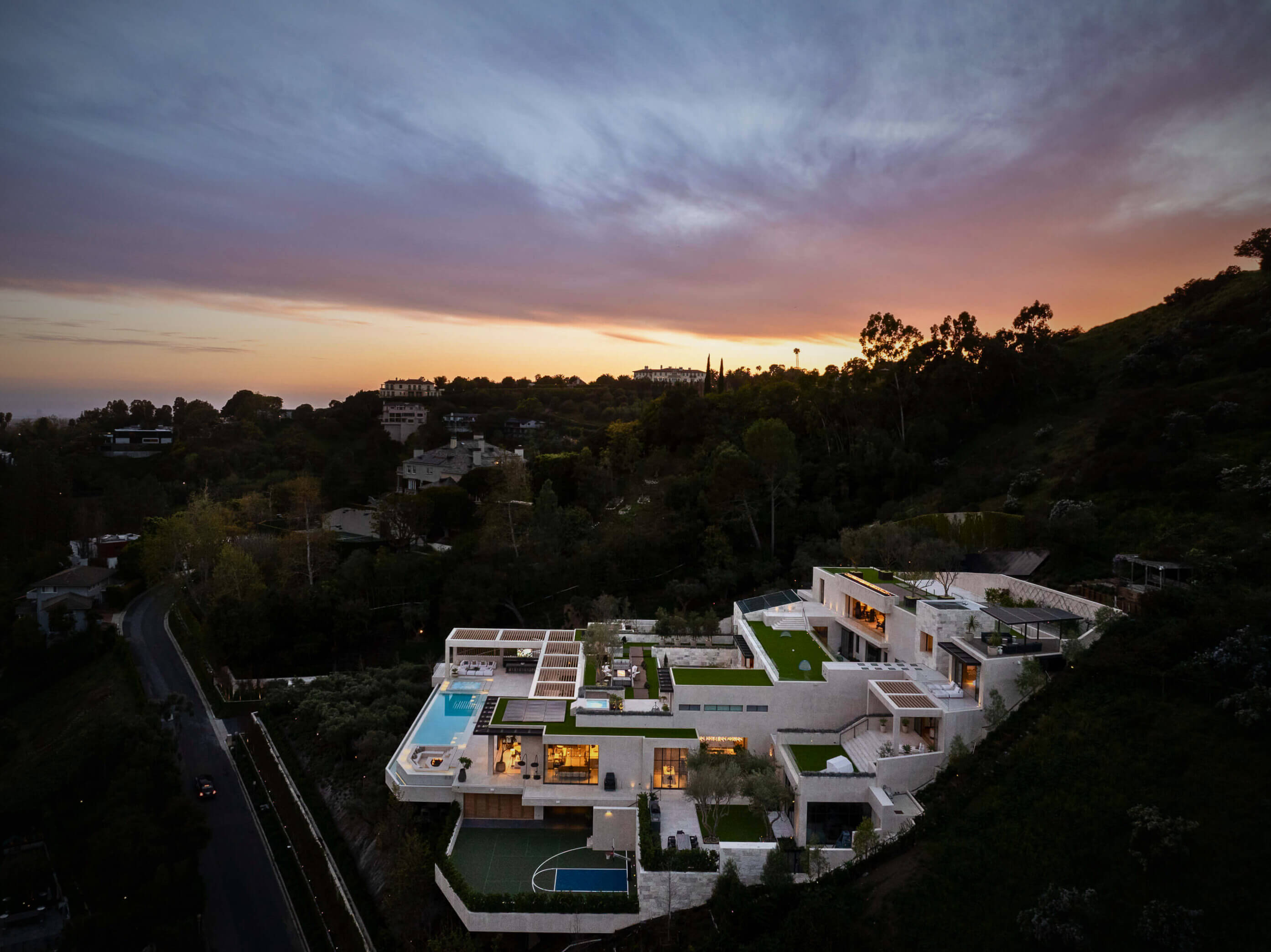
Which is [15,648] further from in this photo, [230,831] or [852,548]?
[852,548]

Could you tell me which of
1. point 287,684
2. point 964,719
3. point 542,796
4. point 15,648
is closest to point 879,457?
point 964,719

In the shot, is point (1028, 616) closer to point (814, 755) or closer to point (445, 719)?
point (814, 755)

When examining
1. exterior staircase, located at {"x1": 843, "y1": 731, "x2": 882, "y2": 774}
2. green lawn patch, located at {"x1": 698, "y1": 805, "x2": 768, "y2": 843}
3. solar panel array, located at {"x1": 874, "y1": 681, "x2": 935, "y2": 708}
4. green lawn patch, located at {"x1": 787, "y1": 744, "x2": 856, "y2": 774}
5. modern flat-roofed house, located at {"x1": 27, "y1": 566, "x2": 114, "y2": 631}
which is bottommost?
modern flat-roofed house, located at {"x1": 27, "y1": 566, "x2": 114, "y2": 631}

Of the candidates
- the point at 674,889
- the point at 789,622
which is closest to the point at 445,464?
the point at 789,622

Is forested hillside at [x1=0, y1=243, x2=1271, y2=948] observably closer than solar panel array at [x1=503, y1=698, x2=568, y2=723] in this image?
Yes

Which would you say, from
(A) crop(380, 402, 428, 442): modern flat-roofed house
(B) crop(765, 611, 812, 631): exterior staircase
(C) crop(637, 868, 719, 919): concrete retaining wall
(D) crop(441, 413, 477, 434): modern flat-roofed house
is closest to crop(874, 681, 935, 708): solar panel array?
(C) crop(637, 868, 719, 919): concrete retaining wall

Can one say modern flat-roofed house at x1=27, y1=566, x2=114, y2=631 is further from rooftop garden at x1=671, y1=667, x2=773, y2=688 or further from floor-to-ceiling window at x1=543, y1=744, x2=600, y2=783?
rooftop garden at x1=671, y1=667, x2=773, y2=688
